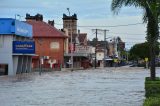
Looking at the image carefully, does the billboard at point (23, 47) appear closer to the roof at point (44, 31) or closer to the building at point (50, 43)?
the building at point (50, 43)

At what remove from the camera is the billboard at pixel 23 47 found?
238 ft

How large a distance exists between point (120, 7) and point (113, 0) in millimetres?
642

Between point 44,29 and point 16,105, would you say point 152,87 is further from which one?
point 44,29

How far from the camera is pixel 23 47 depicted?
73.4 m

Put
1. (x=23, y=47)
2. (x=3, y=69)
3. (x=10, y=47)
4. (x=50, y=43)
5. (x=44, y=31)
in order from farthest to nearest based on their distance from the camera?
→ (x=44, y=31)
(x=50, y=43)
(x=23, y=47)
(x=3, y=69)
(x=10, y=47)

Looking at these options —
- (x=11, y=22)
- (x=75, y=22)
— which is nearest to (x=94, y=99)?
(x=11, y=22)

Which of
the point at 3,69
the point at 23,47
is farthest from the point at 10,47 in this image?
the point at 3,69

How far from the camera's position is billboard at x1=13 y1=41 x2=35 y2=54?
2851 inches

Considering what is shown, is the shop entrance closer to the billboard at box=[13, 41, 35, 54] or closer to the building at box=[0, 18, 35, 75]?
the building at box=[0, 18, 35, 75]

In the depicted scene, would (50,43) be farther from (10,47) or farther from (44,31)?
(10,47)

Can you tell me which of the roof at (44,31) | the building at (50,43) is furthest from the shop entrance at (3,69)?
the roof at (44,31)

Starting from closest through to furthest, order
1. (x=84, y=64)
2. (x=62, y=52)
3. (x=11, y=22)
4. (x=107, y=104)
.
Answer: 1. (x=107, y=104)
2. (x=11, y=22)
3. (x=62, y=52)
4. (x=84, y=64)

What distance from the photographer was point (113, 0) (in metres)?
27.5

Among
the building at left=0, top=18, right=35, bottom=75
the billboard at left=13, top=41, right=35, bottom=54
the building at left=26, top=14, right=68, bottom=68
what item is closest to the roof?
the building at left=26, top=14, right=68, bottom=68
